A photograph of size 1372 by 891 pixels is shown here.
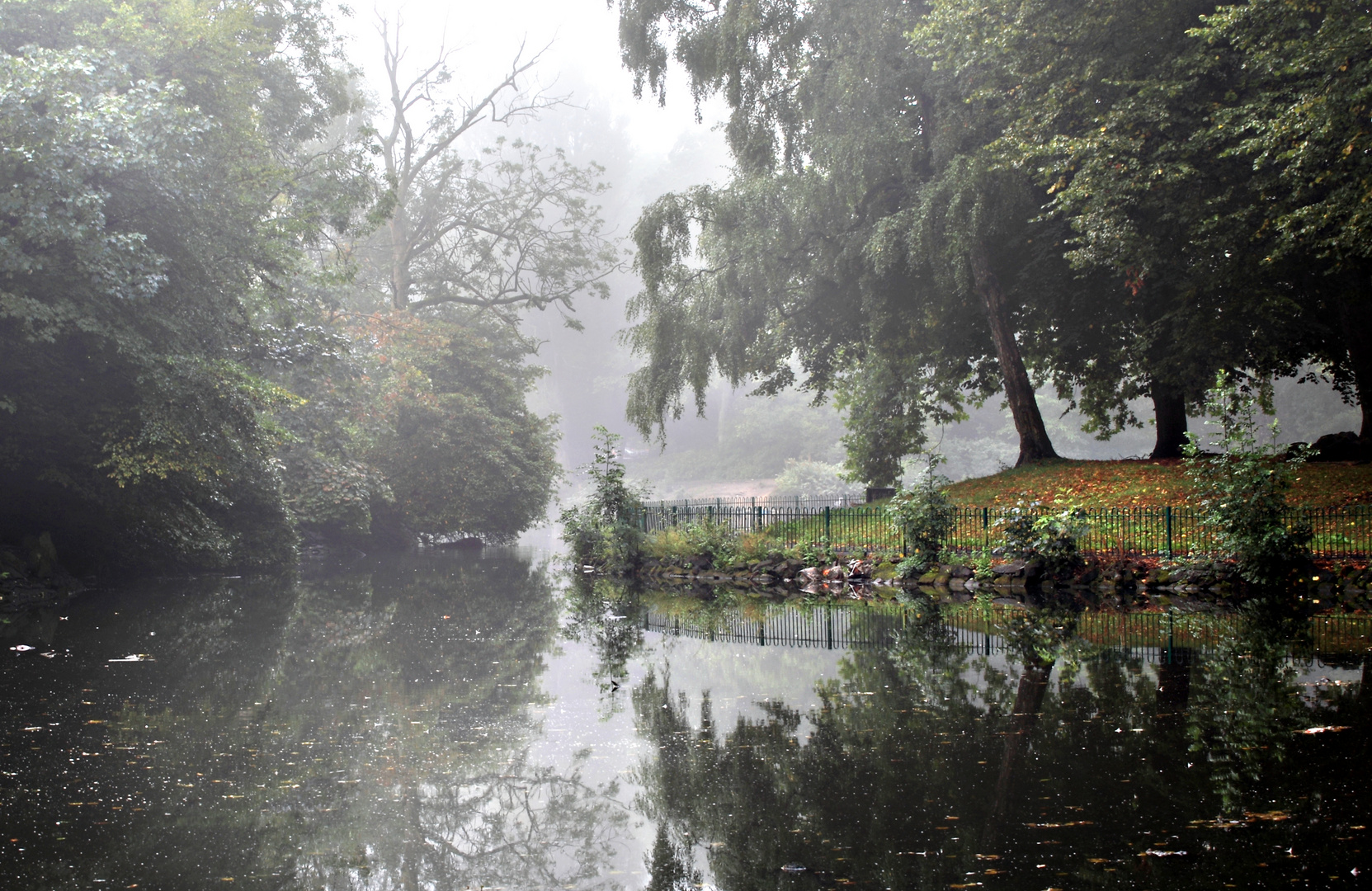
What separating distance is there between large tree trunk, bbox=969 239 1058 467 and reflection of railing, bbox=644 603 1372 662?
10.9m

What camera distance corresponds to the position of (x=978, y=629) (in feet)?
35.0

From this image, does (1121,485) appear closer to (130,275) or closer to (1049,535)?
(1049,535)

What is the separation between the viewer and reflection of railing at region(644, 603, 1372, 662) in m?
8.85

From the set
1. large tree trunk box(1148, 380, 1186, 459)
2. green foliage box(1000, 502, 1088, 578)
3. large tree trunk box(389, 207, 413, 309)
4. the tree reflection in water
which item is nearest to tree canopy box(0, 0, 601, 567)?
large tree trunk box(389, 207, 413, 309)

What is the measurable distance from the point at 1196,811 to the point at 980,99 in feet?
64.3

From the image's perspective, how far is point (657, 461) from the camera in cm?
8050

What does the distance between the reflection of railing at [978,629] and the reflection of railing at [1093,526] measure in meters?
3.61

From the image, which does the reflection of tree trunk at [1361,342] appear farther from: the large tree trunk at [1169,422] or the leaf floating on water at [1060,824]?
the leaf floating on water at [1060,824]

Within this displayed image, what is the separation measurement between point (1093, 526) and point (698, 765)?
1281 cm

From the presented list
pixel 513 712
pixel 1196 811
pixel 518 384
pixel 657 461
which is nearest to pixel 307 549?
pixel 518 384

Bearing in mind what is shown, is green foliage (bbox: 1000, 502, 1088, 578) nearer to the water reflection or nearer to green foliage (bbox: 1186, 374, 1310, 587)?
green foliage (bbox: 1186, 374, 1310, 587)

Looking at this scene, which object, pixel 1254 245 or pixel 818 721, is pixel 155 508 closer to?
pixel 818 721

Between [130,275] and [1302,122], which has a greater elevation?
[1302,122]

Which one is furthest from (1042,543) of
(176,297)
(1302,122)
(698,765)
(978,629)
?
(176,297)
